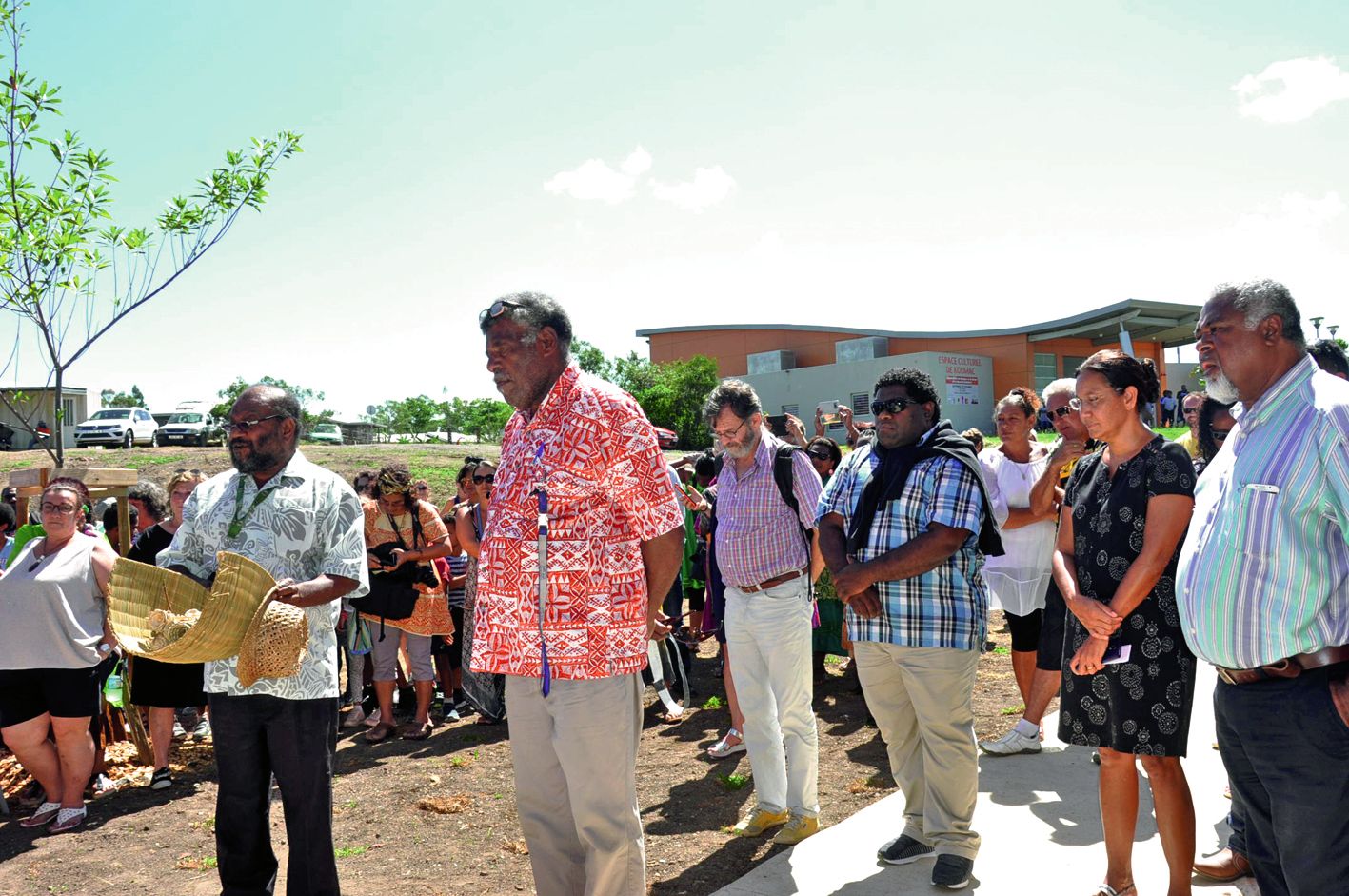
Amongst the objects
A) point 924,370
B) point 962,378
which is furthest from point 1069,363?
point 924,370

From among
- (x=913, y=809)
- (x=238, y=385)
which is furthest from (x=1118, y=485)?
(x=238, y=385)

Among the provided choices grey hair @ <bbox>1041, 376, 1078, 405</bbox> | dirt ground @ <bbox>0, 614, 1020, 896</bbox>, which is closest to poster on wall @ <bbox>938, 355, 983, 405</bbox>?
dirt ground @ <bbox>0, 614, 1020, 896</bbox>

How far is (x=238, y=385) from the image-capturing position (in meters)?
64.1

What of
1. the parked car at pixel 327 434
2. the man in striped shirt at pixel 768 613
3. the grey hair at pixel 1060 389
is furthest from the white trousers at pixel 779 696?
the parked car at pixel 327 434

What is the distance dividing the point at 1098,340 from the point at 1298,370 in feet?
145

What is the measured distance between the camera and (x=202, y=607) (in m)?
3.71

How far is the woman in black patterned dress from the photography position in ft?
11.2

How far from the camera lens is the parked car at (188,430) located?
34.2 m

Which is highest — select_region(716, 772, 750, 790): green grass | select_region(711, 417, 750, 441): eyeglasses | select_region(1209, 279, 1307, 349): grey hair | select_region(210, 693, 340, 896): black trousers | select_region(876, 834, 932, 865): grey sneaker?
select_region(1209, 279, 1307, 349): grey hair

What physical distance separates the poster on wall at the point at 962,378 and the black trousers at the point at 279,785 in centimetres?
3948

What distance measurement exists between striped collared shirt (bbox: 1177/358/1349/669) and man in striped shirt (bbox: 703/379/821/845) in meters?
2.28

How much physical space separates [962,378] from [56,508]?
131ft

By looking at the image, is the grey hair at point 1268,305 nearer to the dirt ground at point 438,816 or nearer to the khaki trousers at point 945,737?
the khaki trousers at point 945,737

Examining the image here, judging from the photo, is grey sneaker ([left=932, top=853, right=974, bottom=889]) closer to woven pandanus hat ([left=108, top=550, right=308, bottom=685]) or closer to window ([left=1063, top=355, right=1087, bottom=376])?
woven pandanus hat ([left=108, top=550, right=308, bottom=685])
